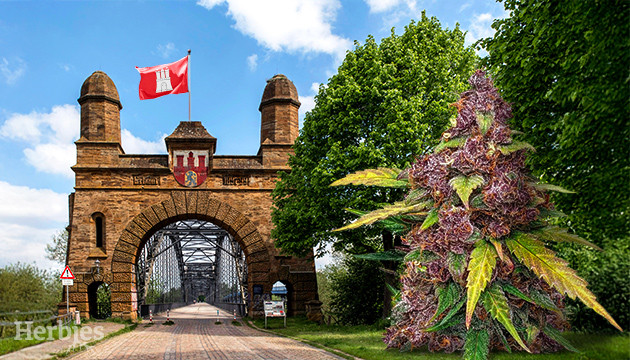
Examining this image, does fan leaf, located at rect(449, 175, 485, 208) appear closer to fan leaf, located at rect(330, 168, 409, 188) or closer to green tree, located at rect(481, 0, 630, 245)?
green tree, located at rect(481, 0, 630, 245)

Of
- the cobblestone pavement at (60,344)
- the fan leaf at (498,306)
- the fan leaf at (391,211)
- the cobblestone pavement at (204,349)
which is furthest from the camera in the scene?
the cobblestone pavement at (204,349)

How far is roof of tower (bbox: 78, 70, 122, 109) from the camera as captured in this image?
2789 cm

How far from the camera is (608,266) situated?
31.1ft

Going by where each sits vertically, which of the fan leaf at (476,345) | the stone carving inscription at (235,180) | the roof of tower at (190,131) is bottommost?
the fan leaf at (476,345)

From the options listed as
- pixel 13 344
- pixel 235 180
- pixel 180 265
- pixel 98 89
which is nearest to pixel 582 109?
pixel 13 344

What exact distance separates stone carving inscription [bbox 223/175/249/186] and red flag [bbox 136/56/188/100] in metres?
5.22

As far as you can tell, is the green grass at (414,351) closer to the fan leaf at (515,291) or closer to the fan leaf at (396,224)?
the fan leaf at (515,291)

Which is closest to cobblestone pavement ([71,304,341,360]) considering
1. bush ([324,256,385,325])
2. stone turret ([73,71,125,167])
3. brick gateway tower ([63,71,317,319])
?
bush ([324,256,385,325])

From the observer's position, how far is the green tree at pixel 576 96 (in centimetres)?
869

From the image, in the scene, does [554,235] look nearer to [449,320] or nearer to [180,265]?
[449,320]

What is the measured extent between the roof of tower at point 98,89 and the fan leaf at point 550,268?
966 inches

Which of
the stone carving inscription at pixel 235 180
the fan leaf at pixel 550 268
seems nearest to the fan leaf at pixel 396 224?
the fan leaf at pixel 550 268

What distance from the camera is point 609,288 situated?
364 inches

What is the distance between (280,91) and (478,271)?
22.0 meters
